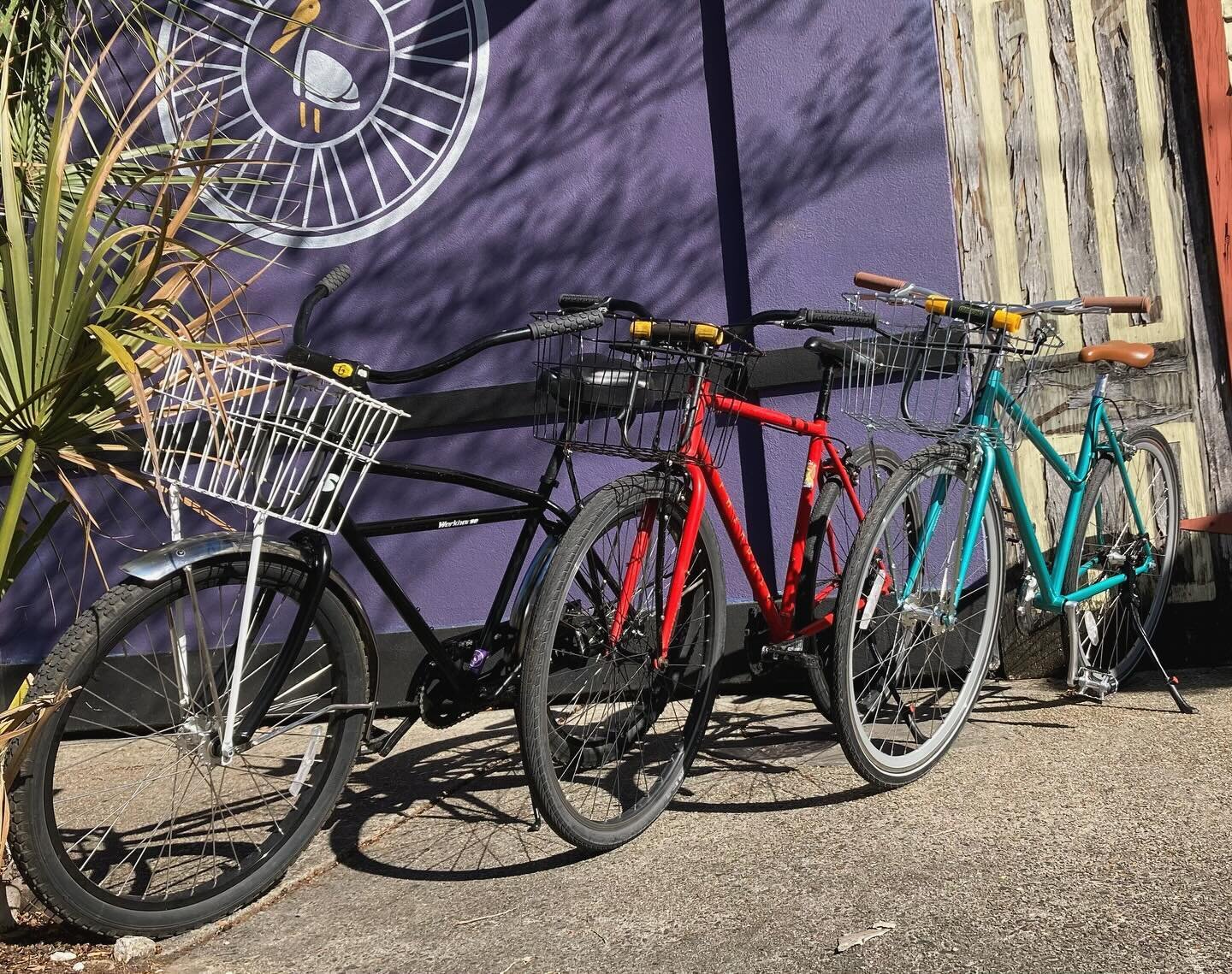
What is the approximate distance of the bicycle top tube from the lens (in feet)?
9.51

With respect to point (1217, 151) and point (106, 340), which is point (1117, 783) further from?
point (106, 340)

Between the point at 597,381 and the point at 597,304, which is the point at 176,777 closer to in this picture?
the point at 597,381

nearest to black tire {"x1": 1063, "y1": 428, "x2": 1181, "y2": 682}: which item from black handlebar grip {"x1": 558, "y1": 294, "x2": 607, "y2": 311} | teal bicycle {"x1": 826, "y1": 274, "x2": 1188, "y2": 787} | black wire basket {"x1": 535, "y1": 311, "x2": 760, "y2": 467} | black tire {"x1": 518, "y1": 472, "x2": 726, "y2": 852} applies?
teal bicycle {"x1": 826, "y1": 274, "x2": 1188, "y2": 787}

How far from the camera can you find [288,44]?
16.3 feet

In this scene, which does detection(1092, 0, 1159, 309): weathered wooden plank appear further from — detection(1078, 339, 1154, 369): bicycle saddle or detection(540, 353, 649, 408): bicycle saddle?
detection(540, 353, 649, 408): bicycle saddle

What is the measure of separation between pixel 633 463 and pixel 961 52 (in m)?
1.97

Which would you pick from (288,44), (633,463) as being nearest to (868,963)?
(633,463)

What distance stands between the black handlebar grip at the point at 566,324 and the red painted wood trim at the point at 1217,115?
256cm

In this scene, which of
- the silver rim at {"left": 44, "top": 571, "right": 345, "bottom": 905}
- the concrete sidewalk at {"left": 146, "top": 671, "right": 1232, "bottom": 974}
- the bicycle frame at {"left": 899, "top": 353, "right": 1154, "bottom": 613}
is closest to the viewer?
the concrete sidewalk at {"left": 146, "top": 671, "right": 1232, "bottom": 974}

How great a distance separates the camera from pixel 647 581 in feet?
10.6

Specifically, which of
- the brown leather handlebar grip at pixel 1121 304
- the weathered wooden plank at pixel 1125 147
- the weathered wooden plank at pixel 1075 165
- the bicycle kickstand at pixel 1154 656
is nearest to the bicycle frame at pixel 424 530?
the brown leather handlebar grip at pixel 1121 304

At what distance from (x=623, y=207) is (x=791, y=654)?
6.92ft

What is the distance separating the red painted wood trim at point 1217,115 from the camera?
171 inches

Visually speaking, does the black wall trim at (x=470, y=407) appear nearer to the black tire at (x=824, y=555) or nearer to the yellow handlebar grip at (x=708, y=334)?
the black tire at (x=824, y=555)
